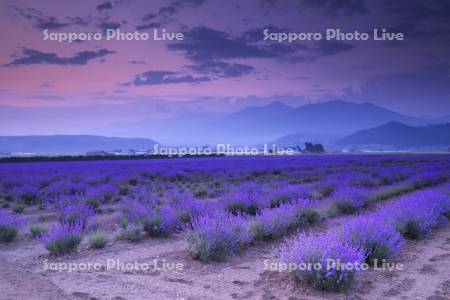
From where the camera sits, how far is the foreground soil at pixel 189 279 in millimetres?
5059

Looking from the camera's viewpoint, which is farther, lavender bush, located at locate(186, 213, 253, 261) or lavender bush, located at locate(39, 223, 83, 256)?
lavender bush, located at locate(39, 223, 83, 256)

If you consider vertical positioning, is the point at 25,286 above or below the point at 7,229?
below

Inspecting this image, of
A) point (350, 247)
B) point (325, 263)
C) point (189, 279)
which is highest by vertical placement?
point (350, 247)

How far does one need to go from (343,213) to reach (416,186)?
9202 mm

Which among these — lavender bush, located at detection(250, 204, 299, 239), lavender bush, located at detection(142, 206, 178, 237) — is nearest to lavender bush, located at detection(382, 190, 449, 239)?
lavender bush, located at detection(250, 204, 299, 239)

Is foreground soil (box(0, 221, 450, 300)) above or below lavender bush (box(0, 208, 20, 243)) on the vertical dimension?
below

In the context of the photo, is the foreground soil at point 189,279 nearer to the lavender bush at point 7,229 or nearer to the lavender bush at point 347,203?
the lavender bush at point 7,229

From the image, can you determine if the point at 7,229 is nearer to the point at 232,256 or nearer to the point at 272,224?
the point at 232,256

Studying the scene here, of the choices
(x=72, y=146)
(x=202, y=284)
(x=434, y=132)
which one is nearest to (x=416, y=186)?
(x=202, y=284)

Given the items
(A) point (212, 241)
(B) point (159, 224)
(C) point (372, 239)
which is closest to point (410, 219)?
(C) point (372, 239)

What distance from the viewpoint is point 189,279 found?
570 centimetres

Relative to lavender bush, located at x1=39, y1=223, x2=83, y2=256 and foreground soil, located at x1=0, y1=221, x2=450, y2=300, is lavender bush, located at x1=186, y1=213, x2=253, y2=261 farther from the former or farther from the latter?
lavender bush, located at x1=39, y1=223, x2=83, y2=256

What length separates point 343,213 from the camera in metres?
11.6

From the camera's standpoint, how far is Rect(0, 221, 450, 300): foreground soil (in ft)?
16.6
